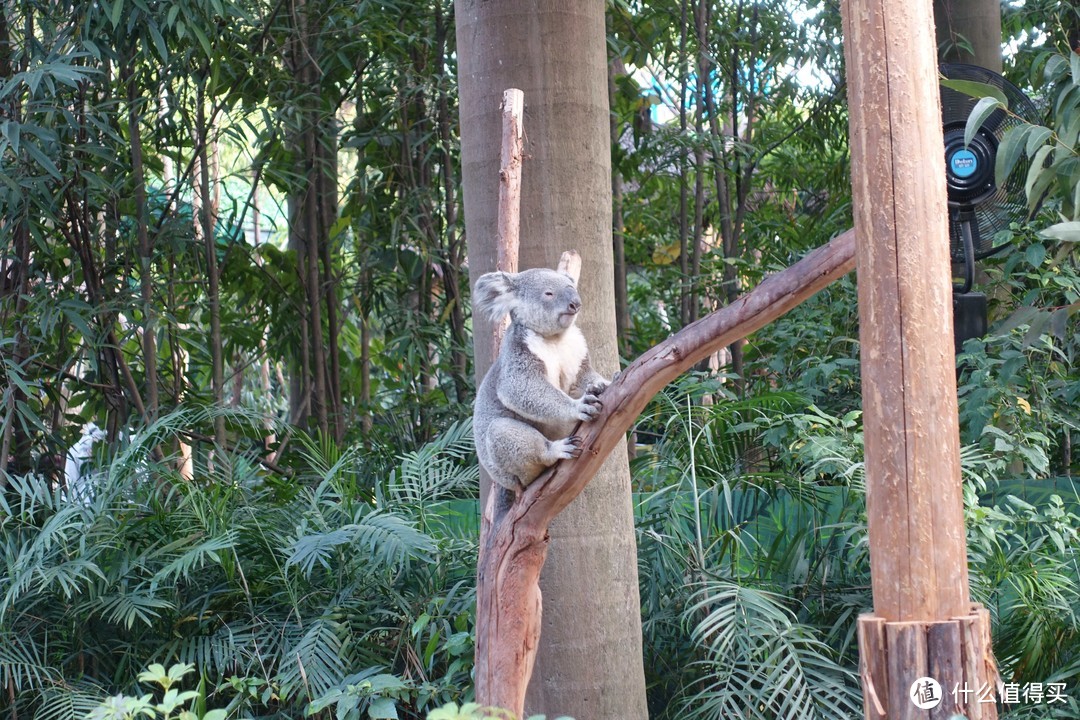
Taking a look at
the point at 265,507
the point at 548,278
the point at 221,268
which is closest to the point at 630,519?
the point at 548,278

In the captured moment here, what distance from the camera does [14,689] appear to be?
3531 mm

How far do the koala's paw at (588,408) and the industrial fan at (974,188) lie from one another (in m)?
1.26

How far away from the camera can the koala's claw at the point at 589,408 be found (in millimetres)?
2232

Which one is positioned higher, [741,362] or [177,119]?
[177,119]

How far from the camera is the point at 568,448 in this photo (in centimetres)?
229

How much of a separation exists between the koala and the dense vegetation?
83 cm

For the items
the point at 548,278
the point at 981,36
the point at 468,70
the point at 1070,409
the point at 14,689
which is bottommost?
the point at 14,689

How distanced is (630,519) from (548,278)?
820 mm

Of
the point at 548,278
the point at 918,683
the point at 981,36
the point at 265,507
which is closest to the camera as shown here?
the point at 918,683

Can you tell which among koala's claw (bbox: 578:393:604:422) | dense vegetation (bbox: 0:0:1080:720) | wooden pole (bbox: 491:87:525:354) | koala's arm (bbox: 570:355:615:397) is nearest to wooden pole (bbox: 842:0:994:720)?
dense vegetation (bbox: 0:0:1080:720)

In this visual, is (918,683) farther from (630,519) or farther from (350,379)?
(350,379)

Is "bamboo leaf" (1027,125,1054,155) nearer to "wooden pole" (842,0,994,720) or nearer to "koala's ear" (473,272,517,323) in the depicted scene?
"wooden pole" (842,0,994,720)

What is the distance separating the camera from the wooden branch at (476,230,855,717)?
6.59ft

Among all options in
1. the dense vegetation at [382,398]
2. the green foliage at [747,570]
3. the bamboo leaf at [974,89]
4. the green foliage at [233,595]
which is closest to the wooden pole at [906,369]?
the bamboo leaf at [974,89]
